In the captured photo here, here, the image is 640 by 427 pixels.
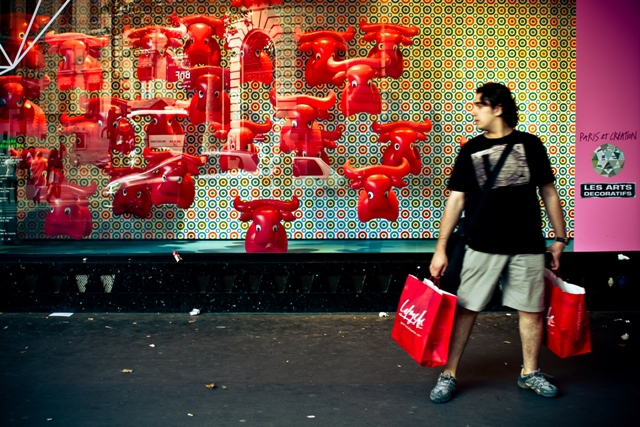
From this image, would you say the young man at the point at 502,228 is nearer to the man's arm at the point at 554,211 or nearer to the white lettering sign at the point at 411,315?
the man's arm at the point at 554,211

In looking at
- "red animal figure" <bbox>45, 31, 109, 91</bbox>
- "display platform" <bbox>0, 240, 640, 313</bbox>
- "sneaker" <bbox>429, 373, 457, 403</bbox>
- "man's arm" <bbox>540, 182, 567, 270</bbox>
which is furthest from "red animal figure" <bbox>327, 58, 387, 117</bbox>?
"sneaker" <bbox>429, 373, 457, 403</bbox>

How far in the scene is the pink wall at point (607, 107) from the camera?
6047 mm

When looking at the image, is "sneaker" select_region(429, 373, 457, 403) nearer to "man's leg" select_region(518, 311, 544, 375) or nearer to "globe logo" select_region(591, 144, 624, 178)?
"man's leg" select_region(518, 311, 544, 375)

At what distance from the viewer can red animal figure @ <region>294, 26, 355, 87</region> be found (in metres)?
6.40

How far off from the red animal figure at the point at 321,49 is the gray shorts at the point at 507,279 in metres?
2.80

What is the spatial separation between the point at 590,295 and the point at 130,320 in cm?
386

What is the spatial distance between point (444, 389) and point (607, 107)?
318cm

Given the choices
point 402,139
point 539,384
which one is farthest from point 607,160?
point 539,384

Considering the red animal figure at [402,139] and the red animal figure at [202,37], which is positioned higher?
the red animal figure at [202,37]

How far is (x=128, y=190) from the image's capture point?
21.5 feet

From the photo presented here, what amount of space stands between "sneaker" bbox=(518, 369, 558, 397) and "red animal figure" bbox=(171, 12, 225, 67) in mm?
3804

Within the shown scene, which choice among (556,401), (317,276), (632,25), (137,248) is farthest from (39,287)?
(632,25)

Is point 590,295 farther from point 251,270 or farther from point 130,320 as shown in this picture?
point 130,320

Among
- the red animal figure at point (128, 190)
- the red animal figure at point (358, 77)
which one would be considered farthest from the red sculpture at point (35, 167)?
the red animal figure at point (358, 77)
